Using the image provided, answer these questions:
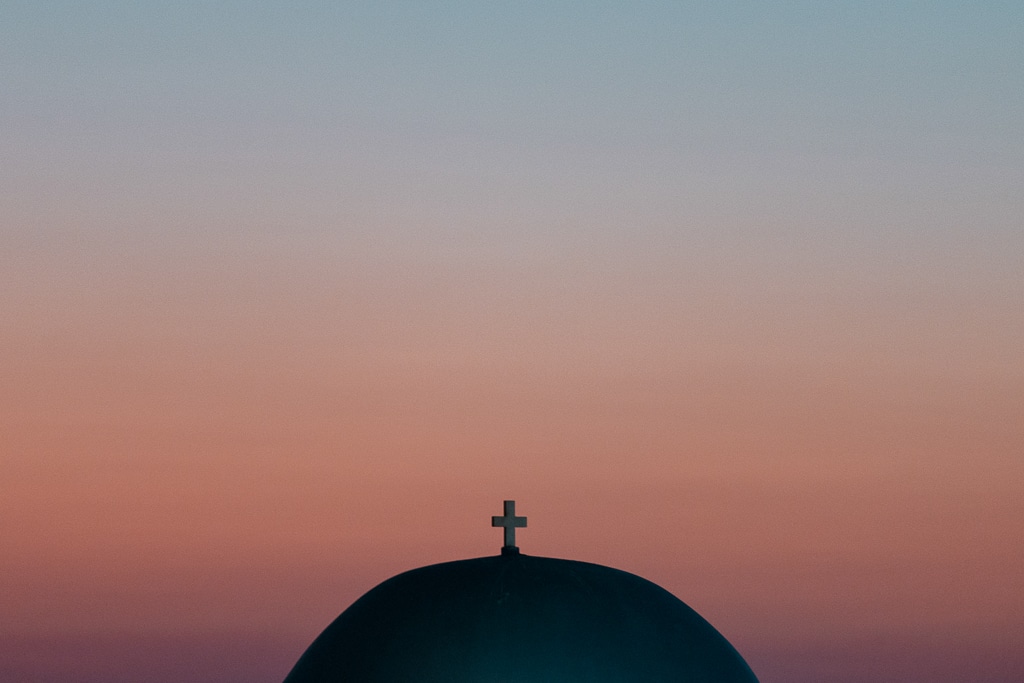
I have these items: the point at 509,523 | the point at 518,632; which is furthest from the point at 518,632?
the point at 509,523

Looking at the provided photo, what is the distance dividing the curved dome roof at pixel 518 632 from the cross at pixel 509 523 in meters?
0.17

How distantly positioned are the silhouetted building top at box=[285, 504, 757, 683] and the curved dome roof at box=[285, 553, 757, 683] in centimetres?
1

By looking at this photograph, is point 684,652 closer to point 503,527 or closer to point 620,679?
point 620,679

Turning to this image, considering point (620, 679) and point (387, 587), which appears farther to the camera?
point (387, 587)

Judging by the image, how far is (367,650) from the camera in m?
22.9

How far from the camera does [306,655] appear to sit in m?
24.0

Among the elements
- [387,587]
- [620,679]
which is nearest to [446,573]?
[387,587]

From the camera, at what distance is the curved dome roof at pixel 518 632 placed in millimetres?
22188

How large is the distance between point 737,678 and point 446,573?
11.6 ft

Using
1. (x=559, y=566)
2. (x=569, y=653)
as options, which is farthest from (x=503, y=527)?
(x=569, y=653)

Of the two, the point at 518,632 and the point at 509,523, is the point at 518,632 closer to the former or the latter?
the point at 518,632

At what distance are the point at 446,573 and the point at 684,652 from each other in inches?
113

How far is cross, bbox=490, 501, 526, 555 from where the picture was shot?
24000mm

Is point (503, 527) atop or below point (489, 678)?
atop
